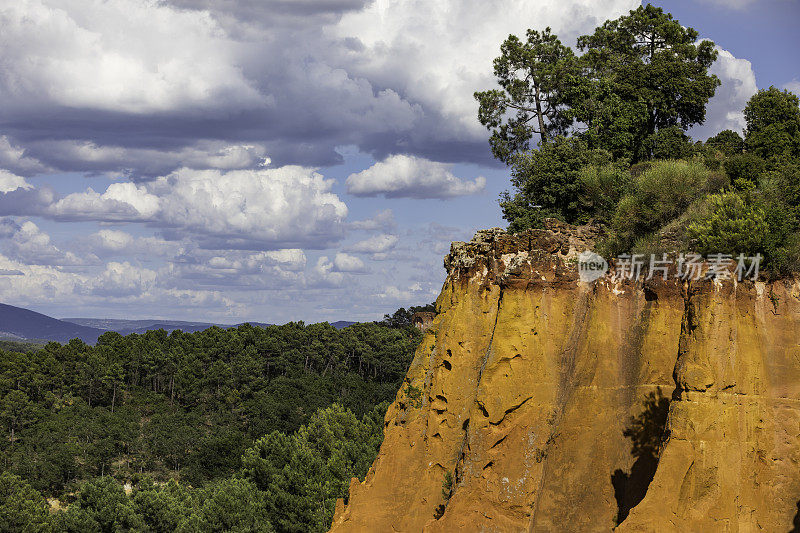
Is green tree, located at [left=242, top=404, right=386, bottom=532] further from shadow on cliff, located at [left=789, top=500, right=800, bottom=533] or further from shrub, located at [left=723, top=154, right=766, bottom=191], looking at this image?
Result: shadow on cliff, located at [left=789, top=500, right=800, bottom=533]

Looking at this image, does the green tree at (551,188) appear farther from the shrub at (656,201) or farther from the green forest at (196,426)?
the green forest at (196,426)

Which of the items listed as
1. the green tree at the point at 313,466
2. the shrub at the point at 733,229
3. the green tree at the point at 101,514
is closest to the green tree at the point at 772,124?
the shrub at the point at 733,229

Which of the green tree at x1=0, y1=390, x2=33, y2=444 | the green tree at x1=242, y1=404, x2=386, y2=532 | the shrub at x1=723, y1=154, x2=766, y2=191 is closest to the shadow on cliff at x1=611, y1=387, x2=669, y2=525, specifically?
the shrub at x1=723, y1=154, x2=766, y2=191

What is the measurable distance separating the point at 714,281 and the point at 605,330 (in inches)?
141

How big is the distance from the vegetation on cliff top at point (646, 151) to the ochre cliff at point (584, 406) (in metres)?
2.01

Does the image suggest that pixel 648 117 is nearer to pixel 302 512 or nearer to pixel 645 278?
pixel 645 278

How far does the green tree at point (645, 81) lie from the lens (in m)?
39.9

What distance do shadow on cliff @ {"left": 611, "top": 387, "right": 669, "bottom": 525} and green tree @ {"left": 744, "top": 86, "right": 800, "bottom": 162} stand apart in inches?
681

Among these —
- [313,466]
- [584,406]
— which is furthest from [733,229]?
[313,466]

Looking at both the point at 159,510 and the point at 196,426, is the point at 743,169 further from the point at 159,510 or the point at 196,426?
the point at 196,426

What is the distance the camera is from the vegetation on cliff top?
19.9 meters

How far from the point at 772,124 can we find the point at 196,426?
77488 mm

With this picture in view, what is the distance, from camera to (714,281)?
16.3m

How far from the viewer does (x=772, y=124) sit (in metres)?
33.0
